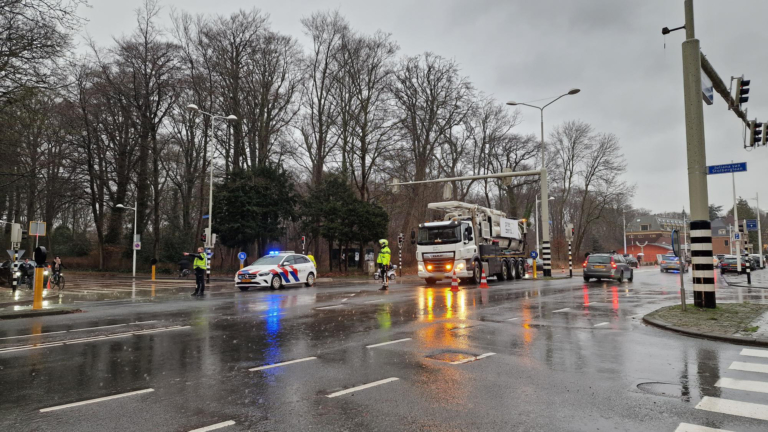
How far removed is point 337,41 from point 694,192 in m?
29.6

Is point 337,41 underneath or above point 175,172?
above

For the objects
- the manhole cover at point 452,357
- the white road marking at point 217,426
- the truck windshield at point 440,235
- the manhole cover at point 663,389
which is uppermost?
the truck windshield at point 440,235

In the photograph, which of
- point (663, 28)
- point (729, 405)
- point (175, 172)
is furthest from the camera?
point (175, 172)

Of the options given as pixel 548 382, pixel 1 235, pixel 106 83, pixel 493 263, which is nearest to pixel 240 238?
pixel 106 83

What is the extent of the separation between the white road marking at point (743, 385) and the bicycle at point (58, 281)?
25.6m

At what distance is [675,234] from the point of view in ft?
38.8

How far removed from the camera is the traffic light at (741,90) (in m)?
13.2

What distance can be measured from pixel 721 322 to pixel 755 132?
7.12 metres

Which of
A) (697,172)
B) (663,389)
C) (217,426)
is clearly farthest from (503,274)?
(217,426)

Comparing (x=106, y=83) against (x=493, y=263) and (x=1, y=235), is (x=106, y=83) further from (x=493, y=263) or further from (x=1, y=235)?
→ (x=493, y=263)

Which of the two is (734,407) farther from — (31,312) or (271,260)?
(271,260)

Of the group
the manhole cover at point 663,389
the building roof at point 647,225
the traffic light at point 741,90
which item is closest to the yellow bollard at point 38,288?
the manhole cover at point 663,389

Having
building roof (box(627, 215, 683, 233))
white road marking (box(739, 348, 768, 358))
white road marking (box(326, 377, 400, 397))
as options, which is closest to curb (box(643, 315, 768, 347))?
white road marking (box(739, 348, 768, 358))

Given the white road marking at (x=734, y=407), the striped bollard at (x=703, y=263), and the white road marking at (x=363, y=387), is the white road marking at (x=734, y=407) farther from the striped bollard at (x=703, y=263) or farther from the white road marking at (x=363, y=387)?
the striped bollard at (x=703, y=263)
